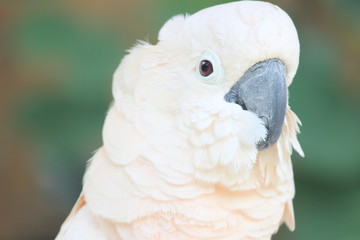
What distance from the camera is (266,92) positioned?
52.1 inches

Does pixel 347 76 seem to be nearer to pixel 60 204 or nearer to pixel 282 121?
pixel 282 121

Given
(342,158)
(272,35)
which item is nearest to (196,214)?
(272,35)

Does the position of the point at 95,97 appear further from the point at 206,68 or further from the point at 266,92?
the point at 266,92

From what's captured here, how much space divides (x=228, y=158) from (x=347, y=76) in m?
1.45

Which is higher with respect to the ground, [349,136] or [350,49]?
[350,49]

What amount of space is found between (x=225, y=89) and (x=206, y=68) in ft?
0.25

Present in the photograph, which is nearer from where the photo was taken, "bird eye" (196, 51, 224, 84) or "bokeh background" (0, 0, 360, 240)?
"bird eye" (196, 51, 224, 84)

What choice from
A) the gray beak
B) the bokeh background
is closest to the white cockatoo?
the gray beak

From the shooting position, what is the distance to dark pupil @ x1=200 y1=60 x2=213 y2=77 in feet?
4.48

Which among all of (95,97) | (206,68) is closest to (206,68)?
(206,68)

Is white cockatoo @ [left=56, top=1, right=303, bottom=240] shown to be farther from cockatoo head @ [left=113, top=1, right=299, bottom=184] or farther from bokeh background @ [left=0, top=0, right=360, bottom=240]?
bokeh background @ [left=0, top=0, right=360, bottom=240]

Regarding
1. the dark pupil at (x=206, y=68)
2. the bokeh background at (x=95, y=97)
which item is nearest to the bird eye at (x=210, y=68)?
the dark pupil at (x=206, y=68)

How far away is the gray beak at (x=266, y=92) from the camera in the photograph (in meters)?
1.32

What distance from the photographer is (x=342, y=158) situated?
7.93 feet
